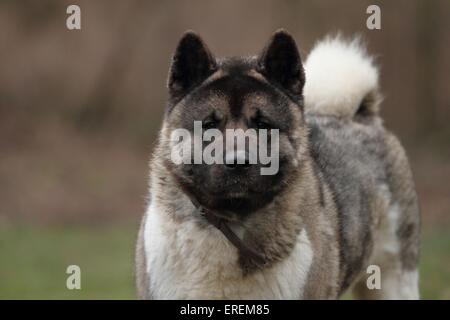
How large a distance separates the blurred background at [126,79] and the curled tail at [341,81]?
26.1 feet

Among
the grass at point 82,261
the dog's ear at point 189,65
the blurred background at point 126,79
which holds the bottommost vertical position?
the grass at point 82,261

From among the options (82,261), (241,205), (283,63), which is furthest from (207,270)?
(82,261)

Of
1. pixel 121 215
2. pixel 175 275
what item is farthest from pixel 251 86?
pixel 121 215

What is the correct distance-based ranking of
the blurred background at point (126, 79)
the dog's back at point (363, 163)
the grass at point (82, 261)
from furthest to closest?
the blurred background at point (126, 79) → the grass at point (82, 261) → the dog's back at point (363, 163)

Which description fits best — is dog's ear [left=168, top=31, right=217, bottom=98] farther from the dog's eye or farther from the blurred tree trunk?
the blurred tree trunk

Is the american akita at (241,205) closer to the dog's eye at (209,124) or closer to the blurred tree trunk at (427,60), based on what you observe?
the dog's eye at (209,124)

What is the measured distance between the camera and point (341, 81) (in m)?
7.00

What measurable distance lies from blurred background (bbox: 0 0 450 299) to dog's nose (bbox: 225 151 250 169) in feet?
34.1

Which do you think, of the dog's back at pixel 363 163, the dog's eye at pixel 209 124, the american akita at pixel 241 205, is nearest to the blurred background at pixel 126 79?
the dog's back at pixel 363 163

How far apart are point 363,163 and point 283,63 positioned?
1.62m

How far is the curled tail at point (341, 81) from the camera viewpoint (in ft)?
22.8

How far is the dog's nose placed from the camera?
4781 millimetres

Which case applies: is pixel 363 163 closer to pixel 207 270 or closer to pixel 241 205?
pixel 241 205

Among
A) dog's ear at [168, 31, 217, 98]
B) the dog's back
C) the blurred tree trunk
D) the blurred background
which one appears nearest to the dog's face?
dog's ear at [168, 31, 217, 98]
